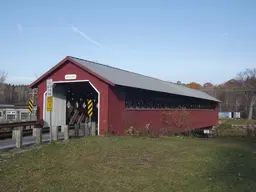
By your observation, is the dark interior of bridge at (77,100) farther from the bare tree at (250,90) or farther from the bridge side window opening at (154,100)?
the bare tree at (250,90)

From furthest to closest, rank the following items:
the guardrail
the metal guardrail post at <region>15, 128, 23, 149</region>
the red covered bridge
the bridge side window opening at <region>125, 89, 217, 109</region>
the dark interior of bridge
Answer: the dark interior of bridge < the bridge side window opening at <region>125, 89, 217, 109</region> < the red covered bridge < the guardrail < the metal guardrail post at <region>15, 128, 23, 149</region>

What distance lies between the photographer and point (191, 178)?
6.66 meters

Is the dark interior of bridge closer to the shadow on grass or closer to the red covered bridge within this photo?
the red covered bridge

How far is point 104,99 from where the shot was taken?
15594mm

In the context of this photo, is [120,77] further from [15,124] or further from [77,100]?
[15,124]

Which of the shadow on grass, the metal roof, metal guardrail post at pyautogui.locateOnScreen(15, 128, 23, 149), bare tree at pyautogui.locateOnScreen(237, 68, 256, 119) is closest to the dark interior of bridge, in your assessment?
the metal roof

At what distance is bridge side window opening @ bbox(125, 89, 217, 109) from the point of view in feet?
58.9

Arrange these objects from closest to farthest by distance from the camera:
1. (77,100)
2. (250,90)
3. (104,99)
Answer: (104,99) → (77,100) → (250,90)

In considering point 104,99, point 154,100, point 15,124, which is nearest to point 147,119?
point 154,100

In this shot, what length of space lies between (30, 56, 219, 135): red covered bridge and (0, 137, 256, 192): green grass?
4.93 metres

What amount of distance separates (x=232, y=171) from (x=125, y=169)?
2.48m

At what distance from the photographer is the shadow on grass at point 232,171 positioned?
5.98m

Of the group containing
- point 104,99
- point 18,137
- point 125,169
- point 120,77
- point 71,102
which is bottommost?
point 125,169

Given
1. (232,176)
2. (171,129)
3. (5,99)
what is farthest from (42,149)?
(5,99)
